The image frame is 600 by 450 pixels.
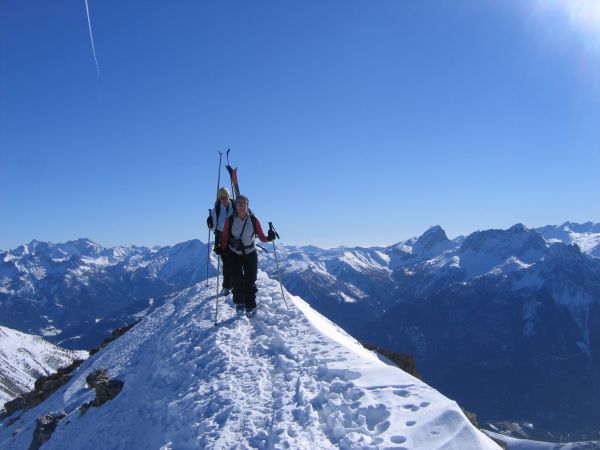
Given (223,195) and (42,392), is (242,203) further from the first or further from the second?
(42,392)

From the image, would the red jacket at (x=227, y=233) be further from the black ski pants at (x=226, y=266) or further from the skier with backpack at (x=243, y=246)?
the black ski pants at (x=226, y=266)

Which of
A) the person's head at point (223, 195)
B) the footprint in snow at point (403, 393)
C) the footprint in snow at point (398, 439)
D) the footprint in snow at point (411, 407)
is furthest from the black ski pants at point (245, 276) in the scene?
the footprint in snow at point (398, 439)

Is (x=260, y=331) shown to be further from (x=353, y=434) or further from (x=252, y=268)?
(x=353, y=434)

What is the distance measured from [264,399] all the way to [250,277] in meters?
7.65

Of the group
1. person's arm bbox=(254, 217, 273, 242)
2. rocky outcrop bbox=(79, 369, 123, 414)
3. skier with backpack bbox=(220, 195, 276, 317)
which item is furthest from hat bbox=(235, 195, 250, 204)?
rocky outcrop bbox=(79, 369, 123, 414)

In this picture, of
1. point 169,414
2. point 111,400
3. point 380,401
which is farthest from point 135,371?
point 380,401

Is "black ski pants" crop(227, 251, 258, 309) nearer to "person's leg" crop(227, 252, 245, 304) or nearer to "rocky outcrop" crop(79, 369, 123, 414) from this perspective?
"person's leg" crop(227, 252, 245, 304)

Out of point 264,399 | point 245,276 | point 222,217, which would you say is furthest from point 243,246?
point 264,399

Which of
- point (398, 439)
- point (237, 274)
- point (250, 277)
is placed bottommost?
point (398, 439)

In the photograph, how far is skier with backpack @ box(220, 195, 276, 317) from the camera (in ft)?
60.8

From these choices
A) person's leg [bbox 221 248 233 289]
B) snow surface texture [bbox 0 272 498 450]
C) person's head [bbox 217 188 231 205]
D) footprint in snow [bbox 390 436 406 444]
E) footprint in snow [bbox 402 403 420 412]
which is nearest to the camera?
footprint in snow [bbox 390 436 406 444]

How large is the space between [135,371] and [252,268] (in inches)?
242

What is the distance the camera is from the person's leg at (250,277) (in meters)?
19.0

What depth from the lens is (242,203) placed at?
18.1m
